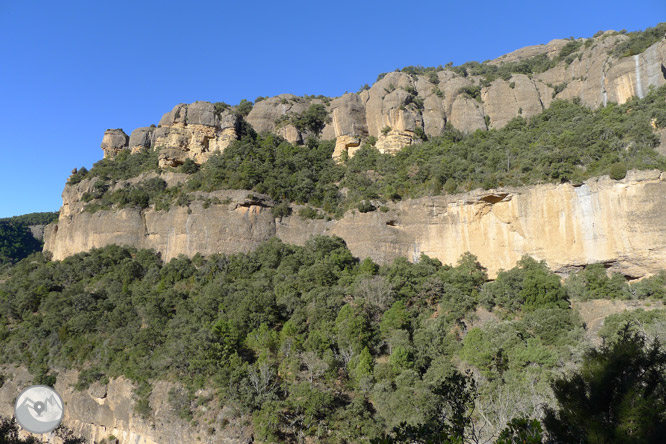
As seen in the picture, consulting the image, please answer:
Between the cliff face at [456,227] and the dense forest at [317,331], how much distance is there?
3.97 feet

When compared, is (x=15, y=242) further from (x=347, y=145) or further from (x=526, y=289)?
(x=526, y=289)

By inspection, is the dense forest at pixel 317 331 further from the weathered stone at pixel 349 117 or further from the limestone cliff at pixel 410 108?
the weathered stone at pixel 349 117

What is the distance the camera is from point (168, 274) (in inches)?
1323

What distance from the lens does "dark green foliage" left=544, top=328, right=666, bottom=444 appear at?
780 cm

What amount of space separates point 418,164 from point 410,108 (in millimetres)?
9121

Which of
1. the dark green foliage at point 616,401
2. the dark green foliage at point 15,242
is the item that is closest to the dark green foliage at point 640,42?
the dark green foliage at point 616,401

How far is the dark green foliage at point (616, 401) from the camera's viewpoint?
780cm

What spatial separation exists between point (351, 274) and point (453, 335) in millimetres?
8918

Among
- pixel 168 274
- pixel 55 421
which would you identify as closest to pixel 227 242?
pixel 168 274

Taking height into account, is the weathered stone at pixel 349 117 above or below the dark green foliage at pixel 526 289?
above

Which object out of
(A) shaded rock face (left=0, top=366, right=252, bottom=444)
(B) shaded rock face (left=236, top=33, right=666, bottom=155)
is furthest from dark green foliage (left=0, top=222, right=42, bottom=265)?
(B) shaded rock face (left=236, top=33, right=666, bottom=155)

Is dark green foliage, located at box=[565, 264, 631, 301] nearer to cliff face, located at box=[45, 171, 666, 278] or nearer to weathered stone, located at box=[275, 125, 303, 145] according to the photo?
cliff face, located at box=[45, 171, 666, 278]

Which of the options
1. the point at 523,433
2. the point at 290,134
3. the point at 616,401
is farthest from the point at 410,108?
the point at 523,433

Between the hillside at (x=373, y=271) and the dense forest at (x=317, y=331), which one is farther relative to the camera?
the hillside at (x=373, y=271)
